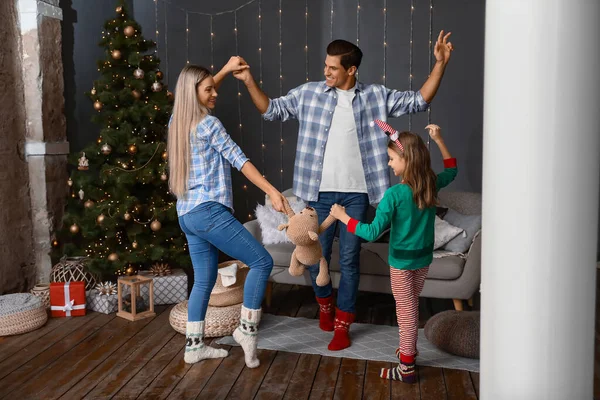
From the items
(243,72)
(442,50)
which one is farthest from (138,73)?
(442,50)

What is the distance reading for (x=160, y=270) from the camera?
15.0ft

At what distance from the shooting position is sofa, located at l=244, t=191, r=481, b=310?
3971 millimetres

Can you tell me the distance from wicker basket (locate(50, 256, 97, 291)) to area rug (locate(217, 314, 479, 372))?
1.32 metres

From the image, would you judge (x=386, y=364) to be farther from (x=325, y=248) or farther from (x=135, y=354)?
(x=135, y=354)

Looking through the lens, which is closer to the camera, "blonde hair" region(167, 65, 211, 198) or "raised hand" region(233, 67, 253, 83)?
"blonde hair" region(167, 65, 211, 198)

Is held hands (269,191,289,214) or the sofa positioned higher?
held hands (269,191,289,214)

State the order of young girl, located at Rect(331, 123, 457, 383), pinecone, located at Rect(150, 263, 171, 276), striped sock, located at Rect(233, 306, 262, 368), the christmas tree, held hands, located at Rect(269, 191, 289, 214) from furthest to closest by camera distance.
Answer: pinecone, located at Rect(150, 263, 171, 276) < the christmas tree < striped sock, located at Rect(233, 306, 262, 368) < held hands, located at Rect(269, 191, 289, 214) < young girl, located at Rect(331, 123, 457, 383)

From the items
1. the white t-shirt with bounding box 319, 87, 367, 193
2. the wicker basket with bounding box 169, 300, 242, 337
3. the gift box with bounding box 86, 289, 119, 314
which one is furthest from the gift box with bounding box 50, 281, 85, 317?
the white t-shirt with bounding box 319, 87, 367, 193

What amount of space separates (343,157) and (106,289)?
1883mm

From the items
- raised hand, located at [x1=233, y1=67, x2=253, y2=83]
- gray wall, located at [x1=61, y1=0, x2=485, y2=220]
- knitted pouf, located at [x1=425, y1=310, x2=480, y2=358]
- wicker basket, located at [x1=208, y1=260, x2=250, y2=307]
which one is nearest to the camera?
knitted pouf, located at [x1=425, y1=310, x2=480, y2=358]

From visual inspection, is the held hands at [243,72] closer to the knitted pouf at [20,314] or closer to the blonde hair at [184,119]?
the blonde hair at [184,119]

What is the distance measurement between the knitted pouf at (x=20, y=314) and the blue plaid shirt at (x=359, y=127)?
69.4 inches

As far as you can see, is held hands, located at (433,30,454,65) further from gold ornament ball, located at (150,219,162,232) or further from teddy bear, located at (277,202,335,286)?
gold ornament ball, located at (150,219,162,232)

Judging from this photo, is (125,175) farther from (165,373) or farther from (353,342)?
(353,342)
